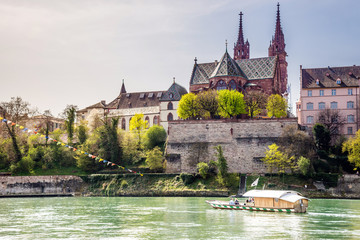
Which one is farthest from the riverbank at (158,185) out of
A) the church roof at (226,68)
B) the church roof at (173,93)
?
the church roof at (173,93)

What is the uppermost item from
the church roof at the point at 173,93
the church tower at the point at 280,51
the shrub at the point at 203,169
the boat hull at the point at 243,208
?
the church tower at the point at 280,51

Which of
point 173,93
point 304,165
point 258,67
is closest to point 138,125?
point 173,93

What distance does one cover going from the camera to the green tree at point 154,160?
76438 mm

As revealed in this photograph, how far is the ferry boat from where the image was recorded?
1907 inches

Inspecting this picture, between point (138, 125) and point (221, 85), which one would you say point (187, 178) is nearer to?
point (221, 85)

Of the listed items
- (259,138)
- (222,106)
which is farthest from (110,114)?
(259,138)

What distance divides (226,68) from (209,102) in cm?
803

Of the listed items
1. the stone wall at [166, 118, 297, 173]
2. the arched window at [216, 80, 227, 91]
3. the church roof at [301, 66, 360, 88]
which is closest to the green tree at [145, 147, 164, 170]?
the stone wall at [166, 118, 297, 173]

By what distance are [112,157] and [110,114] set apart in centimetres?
2417

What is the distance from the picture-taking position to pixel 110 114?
4058 inches

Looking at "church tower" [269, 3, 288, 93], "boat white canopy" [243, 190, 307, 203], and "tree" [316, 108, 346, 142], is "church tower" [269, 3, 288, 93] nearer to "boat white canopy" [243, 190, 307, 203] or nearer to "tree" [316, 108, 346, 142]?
"tree" [316, 108, 346, 142]

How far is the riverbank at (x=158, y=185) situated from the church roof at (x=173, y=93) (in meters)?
23.1

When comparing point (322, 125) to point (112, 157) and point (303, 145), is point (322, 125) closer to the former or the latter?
point (303, 145)

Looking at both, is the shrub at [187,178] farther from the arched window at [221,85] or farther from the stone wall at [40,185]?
the arched window at [221,85]
